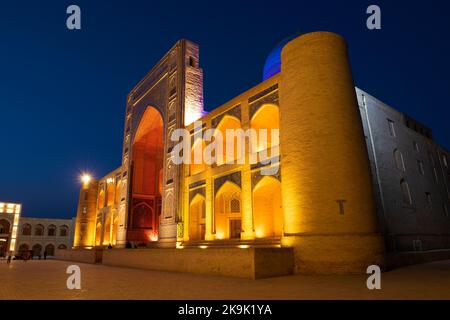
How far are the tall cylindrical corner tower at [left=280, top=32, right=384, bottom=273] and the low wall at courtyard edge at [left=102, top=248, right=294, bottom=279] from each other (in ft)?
2.70

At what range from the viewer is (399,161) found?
650 inches

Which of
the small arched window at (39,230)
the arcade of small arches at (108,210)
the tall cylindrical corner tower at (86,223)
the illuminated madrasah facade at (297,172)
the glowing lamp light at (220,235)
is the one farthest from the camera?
the small arched window at (39,230)

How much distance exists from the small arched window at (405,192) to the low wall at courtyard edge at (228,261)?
8486 mm

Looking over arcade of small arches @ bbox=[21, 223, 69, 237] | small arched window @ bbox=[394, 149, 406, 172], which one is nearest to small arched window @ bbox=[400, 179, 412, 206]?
small arched window @ bbox=[394, 149, 406, 172]

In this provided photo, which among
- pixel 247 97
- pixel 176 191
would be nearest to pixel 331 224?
pixel 247 97

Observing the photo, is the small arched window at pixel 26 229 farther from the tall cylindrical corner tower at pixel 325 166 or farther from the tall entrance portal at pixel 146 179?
the tall cylindrical corner tower at pixel 325 166

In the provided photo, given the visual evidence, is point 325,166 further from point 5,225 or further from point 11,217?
point 5,225

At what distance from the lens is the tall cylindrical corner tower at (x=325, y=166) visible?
9805 millimetres

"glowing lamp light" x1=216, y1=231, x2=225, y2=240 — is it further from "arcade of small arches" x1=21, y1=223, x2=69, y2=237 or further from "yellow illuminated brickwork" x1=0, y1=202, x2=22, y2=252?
"arcade of small arches" x1=21, y1=223, x2=69, y2=237

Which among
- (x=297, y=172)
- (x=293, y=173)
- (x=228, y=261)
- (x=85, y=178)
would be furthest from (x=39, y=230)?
(x=297, y=172)

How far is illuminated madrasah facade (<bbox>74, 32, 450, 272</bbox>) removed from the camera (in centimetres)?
1020

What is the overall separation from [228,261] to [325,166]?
4.16m

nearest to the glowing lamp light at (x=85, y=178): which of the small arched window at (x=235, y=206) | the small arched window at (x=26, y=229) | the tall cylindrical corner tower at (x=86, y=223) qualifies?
the tall cylindrical corner tower at (x=86, y=223)

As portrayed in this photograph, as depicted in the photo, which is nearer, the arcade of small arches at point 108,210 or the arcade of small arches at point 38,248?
the arcade of small arches at point 108,210
